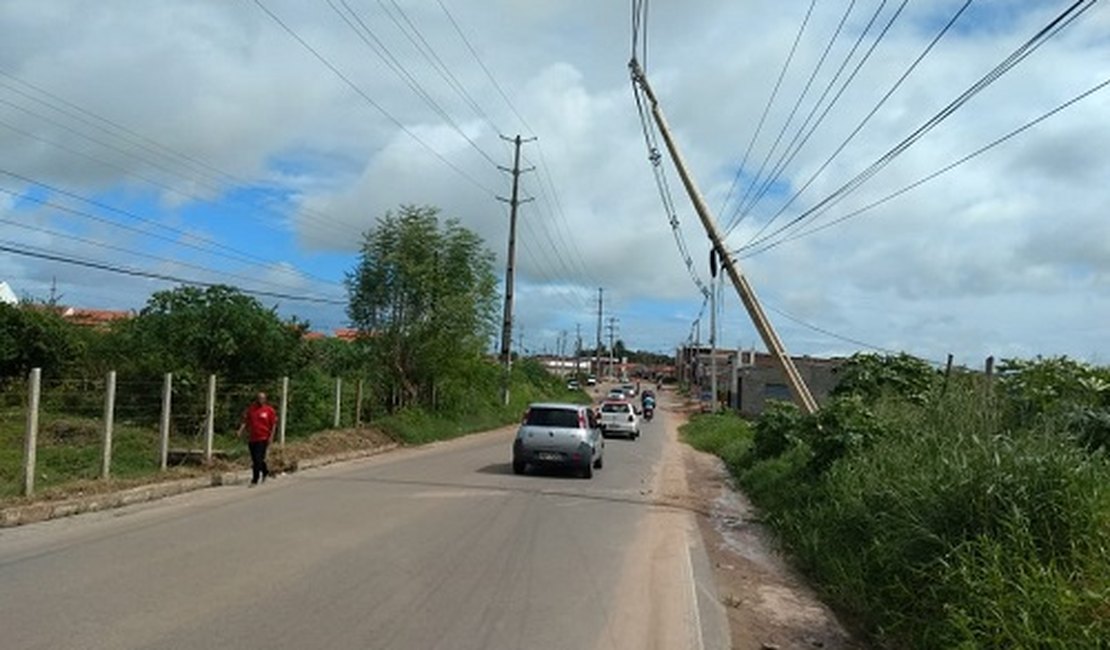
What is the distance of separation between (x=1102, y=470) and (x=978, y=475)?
3.03 ft

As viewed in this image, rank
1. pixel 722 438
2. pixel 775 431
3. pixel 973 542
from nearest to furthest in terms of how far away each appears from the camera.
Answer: pixel 973 542
pixel 775 431
pixel 722 438

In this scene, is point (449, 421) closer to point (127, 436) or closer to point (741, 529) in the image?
point (127, 436)

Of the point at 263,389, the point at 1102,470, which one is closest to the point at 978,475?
the point at 1102,470

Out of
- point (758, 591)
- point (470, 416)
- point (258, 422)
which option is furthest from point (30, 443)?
point (470, 416)

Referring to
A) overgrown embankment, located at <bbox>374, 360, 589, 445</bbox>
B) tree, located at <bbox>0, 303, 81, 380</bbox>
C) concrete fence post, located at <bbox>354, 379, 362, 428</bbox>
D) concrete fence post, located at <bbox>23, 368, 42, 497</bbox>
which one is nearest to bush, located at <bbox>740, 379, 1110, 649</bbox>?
concrete fence post, located at <bbox>23, 368, 42, 497</bbox>

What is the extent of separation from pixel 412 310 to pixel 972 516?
94.6 ft

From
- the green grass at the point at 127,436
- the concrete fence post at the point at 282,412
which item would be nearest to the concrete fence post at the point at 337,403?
the green grass at the point at 127,436

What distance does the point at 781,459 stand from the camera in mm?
20406

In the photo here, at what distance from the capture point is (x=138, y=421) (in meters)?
22.5

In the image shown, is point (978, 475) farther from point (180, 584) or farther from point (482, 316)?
point (482, 316)

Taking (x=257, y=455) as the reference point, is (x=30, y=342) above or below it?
above

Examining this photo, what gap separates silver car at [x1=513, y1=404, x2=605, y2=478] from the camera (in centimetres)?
2102

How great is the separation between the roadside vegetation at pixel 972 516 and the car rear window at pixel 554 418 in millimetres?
7061

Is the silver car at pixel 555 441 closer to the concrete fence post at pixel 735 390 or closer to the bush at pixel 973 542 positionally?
the bush at pixel 973 542
